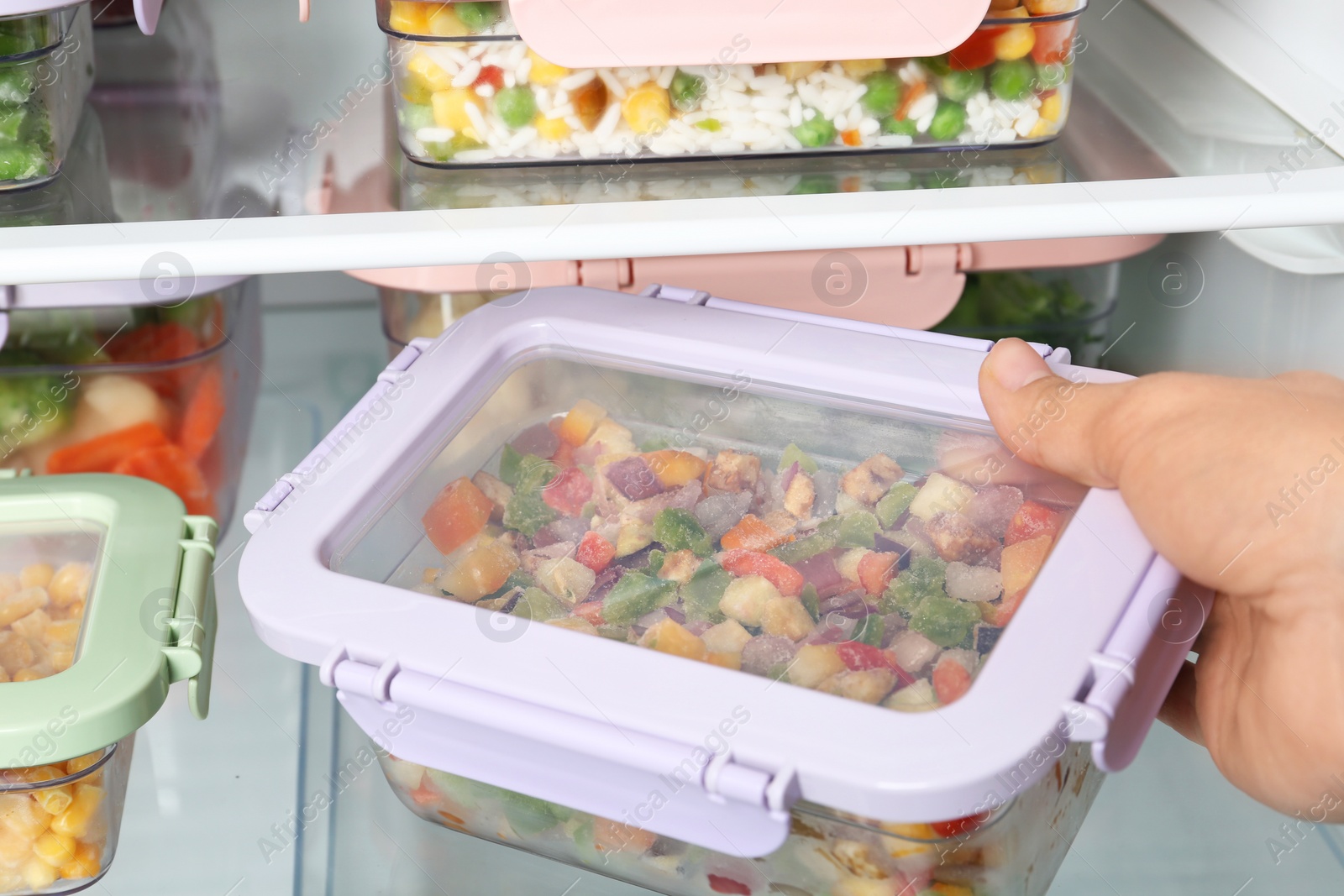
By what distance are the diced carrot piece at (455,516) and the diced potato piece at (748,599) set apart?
0.17 m

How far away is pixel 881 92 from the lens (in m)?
0.78

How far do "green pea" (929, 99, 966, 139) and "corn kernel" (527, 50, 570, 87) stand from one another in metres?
0.24

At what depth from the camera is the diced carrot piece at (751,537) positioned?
0.75 meters

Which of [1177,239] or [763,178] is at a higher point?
[763,178]

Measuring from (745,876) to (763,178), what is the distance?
0.42m

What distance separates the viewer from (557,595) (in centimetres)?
72

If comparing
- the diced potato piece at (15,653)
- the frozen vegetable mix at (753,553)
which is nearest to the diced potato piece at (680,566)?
the frozen vegetable mix at (753,553)

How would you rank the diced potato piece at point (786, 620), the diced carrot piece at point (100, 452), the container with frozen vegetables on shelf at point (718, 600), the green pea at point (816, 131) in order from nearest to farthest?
the container with frozen vegetables on shelf at point (718, 600), the diced potato piece at point (786, 620), the green pea at point (816, 131), the diced carrot piece at point (100, 452)

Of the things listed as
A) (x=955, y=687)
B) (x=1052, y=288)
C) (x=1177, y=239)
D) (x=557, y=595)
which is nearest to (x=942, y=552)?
(x=955, y=687)

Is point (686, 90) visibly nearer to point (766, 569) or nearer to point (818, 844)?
point (766, 569)

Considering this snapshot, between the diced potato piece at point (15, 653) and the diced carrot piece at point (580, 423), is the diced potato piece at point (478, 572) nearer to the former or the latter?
the diced carrot piece at point (580, 423)

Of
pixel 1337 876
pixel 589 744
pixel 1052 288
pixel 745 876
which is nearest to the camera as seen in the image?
pixel 589 744

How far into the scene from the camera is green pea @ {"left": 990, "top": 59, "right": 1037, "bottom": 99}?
0.78 metres

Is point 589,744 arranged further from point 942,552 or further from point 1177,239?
point 1177,239
